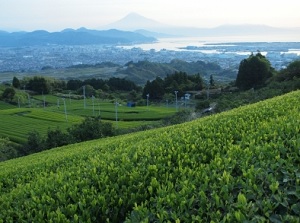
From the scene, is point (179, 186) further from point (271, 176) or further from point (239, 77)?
point (239, 77)

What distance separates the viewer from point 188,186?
3.76 metres

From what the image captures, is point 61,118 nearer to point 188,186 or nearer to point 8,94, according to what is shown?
point 8,94

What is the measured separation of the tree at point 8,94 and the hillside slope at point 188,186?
195 feet

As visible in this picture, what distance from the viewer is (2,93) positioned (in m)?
62.7

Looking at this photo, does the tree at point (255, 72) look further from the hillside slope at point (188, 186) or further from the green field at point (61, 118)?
the hillside slope at point (188, 186)

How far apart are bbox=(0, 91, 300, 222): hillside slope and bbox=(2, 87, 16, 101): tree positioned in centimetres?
5938

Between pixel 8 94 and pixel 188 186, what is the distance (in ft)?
204

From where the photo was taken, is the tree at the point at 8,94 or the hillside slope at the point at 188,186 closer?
the hillside slope at the point at 188,186

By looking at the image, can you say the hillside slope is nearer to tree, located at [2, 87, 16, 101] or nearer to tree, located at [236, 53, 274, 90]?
tree, located at [236, 53, 274, 90]

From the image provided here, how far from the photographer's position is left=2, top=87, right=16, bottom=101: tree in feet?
201

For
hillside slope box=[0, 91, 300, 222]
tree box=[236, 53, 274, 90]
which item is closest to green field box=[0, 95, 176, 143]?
tree box=[236, 53, 274, 90]

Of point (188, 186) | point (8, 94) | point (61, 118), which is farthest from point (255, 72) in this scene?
point (188, 186)

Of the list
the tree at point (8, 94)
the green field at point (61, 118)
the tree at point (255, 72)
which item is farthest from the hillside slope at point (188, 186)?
the tree at point (8, 94)

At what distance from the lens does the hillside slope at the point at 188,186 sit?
128 inches
